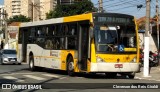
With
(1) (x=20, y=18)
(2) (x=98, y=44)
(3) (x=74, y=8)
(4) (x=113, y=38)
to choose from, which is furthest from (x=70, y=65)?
(1) (x=20, y=18)

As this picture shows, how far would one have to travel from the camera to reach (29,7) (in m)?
93.2

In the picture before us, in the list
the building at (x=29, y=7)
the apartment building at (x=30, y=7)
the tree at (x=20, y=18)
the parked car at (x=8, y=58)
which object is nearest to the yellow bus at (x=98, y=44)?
the parked car at (x=8, y=58)

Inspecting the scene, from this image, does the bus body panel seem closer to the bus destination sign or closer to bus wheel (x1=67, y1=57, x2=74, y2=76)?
the bus destination sign

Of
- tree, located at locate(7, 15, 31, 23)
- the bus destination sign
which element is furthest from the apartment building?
the bus destination sign

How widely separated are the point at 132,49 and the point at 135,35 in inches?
28.8

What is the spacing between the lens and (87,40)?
21016mm

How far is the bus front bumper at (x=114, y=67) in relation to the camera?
20234 mm

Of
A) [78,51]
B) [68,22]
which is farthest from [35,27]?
[78,51]

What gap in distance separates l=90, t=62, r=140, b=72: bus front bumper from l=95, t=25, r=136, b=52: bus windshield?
28.1 inches

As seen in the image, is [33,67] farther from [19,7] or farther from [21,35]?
[19,7]

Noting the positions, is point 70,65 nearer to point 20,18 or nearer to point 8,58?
point 8,58

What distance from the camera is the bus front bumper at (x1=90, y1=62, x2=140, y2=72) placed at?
66.4ft

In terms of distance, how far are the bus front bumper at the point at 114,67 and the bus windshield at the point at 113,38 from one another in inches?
28.1

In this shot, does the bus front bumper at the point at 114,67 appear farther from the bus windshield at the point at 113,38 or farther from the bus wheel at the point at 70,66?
the bus wheel at the point at 70,66
